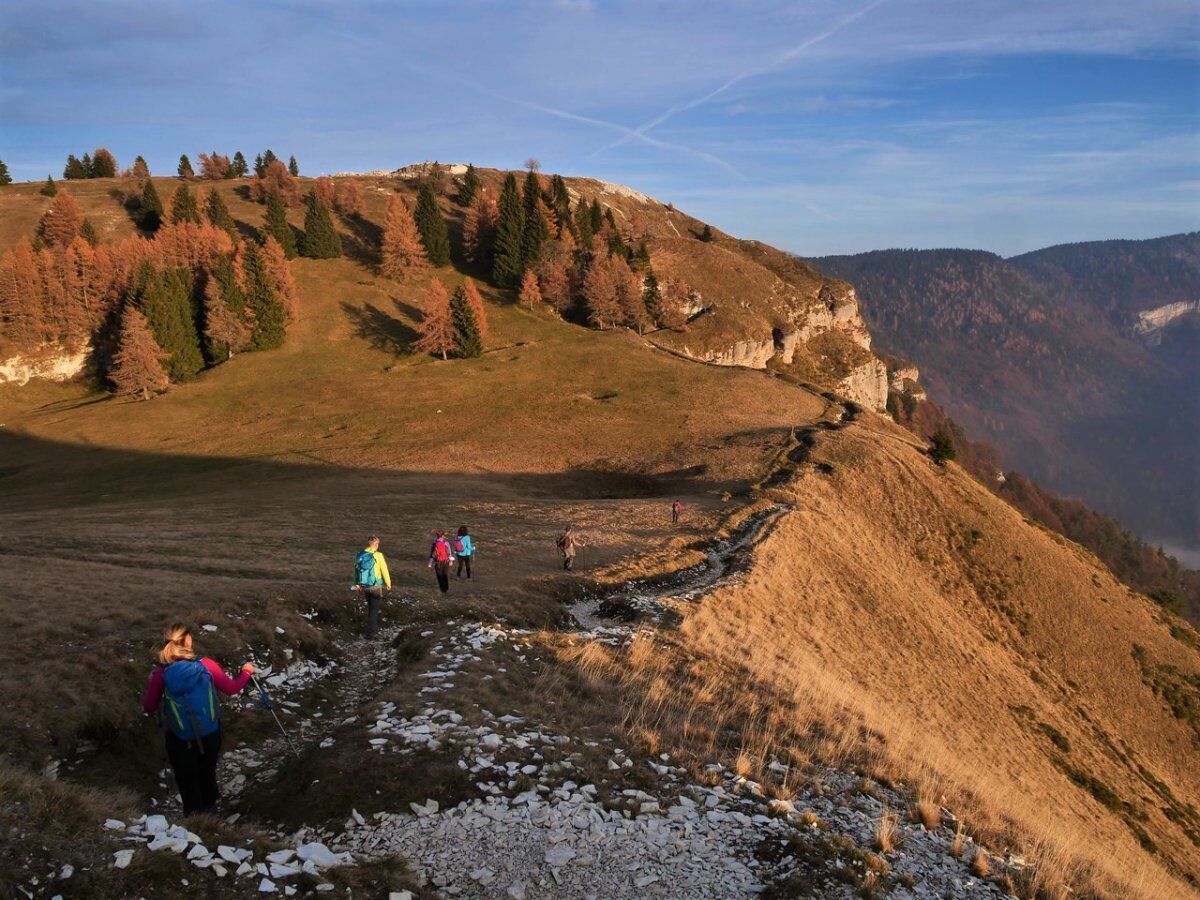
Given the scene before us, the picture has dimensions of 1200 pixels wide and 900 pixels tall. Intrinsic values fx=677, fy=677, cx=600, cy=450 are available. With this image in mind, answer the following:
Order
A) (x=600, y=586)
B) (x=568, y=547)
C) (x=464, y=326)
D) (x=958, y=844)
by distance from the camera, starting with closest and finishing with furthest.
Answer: (x=958, y=844) → (x=600, y=586) → (x=568, y=547) → (x=464, y=326)

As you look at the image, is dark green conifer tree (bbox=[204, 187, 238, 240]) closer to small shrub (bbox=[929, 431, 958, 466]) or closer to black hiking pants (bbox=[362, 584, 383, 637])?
small shrub (bbox=[929, 431, 958, 466])

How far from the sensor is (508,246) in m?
117

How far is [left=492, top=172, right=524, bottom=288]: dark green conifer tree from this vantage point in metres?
117

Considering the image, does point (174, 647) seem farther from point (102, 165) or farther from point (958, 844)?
point (102, 165)

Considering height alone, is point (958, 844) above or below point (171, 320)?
below

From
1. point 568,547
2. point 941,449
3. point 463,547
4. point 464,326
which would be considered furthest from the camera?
point 464,326

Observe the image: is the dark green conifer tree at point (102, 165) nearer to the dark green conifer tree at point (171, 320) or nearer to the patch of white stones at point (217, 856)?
the dark green conifer tree at point (171, 320)

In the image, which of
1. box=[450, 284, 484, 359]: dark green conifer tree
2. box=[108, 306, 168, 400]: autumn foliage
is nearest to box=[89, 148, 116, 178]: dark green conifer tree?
box=[108, 306, 168, 400]: autumn foliage

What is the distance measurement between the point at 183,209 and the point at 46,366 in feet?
134

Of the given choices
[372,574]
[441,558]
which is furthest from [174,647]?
[441,558]

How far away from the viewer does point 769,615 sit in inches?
1073

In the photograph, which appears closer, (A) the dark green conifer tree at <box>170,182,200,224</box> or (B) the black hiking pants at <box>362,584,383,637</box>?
(B) the black hiking pants at <box>362,584,383,637</box>

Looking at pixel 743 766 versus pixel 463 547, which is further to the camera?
pixel 463 547

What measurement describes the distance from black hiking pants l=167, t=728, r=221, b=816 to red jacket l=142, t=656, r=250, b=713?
1.76ft
